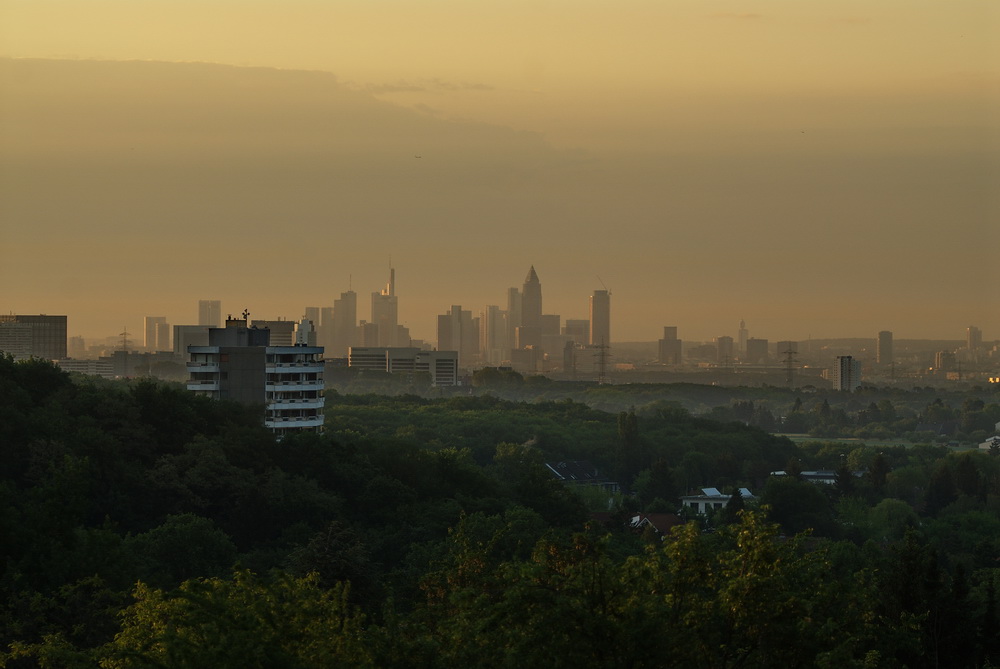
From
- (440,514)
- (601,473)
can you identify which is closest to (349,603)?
(440,514)

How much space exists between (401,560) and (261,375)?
1008 inches

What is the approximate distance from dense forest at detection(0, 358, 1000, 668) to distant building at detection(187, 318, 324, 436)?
103 inches

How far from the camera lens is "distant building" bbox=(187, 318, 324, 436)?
6788 centimetres

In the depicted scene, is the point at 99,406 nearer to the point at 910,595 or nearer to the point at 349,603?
the point at 349,603

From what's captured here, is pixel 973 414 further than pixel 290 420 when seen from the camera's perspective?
Yes

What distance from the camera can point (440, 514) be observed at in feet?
162

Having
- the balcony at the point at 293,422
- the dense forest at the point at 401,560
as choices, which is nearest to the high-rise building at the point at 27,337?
the dense forest at the point at 401,560

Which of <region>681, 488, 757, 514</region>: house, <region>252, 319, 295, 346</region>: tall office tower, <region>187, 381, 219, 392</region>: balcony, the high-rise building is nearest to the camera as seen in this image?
<region>187, 381, 219, 392</region>: balcony

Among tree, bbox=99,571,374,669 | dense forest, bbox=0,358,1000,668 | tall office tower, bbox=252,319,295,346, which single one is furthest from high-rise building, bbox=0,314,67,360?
tree, bbox=99,571,374,669

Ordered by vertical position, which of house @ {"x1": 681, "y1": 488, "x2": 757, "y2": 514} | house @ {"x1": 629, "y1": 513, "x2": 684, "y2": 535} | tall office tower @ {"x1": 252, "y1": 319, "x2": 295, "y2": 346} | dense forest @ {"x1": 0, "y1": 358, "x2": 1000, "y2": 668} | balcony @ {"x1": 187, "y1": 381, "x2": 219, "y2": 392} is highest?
tall office tower @ {"x1": 252, "y1": 319, "x2": 295, "y2": 346}

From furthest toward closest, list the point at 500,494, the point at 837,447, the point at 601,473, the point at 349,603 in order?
1. the point at 837,447
2. the point at 601,473
3. the point at 500,494
4. the point at 349,603

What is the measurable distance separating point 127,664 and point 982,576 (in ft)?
95.6

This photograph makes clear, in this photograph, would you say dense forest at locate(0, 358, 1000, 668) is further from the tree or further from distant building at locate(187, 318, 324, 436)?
distant building at locate(187, 318, 324, 436)

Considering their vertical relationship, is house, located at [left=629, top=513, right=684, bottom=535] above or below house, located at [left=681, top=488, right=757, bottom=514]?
above
